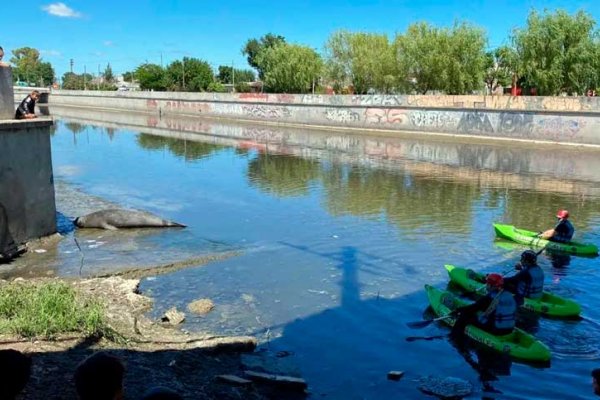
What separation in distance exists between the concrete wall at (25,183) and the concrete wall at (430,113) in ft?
108

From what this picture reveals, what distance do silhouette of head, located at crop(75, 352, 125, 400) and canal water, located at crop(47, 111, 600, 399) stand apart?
4.78m

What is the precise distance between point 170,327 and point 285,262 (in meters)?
4.27

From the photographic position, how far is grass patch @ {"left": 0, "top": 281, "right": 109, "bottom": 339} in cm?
739

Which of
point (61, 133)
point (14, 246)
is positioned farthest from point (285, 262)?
point (61, 133)

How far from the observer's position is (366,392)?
7.59 metres

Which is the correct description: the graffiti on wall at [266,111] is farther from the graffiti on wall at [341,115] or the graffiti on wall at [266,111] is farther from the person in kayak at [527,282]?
the person in kayak at [527,282]

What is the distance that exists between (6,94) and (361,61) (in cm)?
4747

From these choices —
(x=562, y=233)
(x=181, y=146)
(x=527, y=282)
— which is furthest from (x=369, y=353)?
(x=181, y=146)

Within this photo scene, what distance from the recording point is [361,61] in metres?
57.4

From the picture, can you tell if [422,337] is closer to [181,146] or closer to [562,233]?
[562,233]

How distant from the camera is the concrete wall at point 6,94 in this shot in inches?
508

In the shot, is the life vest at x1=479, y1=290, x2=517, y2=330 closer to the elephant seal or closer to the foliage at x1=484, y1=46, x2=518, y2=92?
the elephant seal

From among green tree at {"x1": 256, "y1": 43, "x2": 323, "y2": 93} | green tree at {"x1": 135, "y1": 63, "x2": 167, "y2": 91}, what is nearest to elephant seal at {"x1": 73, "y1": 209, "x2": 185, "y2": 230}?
green tree at {"x1": 256, "y1": 43, "x2": 323, "y2": 93}

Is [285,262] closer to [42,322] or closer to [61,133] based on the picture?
[42,322]
